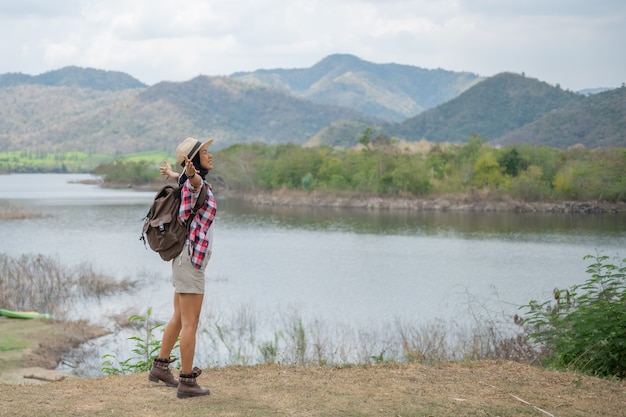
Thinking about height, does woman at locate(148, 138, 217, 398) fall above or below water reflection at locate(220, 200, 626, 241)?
above

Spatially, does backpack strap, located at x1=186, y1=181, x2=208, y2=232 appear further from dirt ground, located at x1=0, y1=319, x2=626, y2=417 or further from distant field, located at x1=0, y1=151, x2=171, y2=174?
distant field, located at x1=0, y1=151, x2=171, y2=174

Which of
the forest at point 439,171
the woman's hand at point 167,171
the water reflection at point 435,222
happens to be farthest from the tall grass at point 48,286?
the forest at point 439,171

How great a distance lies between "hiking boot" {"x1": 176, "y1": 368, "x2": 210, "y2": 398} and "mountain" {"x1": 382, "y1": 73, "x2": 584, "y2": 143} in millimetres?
133289

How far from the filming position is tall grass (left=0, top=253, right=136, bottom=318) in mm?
19438

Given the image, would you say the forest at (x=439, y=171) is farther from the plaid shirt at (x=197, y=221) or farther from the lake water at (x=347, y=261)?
the plaid shirt at (x=197, y=221)

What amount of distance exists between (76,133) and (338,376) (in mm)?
191153

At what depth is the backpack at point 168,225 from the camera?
5.80 m

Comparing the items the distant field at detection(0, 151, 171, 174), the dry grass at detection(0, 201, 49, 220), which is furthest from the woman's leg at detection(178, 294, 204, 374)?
the distant field at detection(0, 151, 171, 174)

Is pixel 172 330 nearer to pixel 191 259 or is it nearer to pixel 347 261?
pixel 191 259

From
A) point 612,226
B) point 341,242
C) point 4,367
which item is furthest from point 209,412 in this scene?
point 612,226

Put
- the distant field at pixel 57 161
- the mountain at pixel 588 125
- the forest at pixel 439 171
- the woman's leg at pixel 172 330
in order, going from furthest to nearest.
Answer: the distant field at pixel 57 161
the mountain at pixel 588 125
the forest at pixel 439 171
the woman's leg at pixel 172 330

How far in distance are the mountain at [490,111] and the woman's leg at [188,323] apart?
437 ft

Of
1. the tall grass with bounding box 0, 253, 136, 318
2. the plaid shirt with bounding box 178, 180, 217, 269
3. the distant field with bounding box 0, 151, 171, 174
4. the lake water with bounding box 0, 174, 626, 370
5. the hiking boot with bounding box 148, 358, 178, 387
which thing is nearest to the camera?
the plaid shirt with bounding box 178, 180, 217, 269

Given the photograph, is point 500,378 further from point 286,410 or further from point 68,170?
point 68,170
